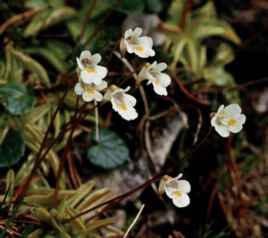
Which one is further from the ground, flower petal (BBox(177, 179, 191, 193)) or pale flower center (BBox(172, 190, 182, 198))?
flower petal (BBox(177, 179, 191, 193))

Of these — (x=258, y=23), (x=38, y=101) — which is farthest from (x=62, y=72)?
(x=258, y=23)

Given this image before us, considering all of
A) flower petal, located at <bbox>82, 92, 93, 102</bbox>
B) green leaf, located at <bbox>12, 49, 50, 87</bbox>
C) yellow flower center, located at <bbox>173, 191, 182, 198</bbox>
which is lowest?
yellow flower center, located at <bbox>173, 191, 182, 198</bbox>

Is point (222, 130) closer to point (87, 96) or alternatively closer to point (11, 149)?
point (87, 96)

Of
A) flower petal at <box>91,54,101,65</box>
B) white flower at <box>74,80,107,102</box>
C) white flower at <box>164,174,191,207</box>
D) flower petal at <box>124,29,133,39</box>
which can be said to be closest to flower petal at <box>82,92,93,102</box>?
white flower at <box>74,80,107,102</box>

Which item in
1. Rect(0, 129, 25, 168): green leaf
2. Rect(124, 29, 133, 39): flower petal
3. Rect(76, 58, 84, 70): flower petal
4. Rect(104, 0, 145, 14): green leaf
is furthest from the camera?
Rect(104, 0, 145, 14): green leaf

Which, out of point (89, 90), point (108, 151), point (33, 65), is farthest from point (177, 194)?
point (33, 65)

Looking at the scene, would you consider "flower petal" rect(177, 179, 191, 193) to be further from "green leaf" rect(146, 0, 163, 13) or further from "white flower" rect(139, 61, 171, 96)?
"green leaf" rect(146, 0, 163, 13)
